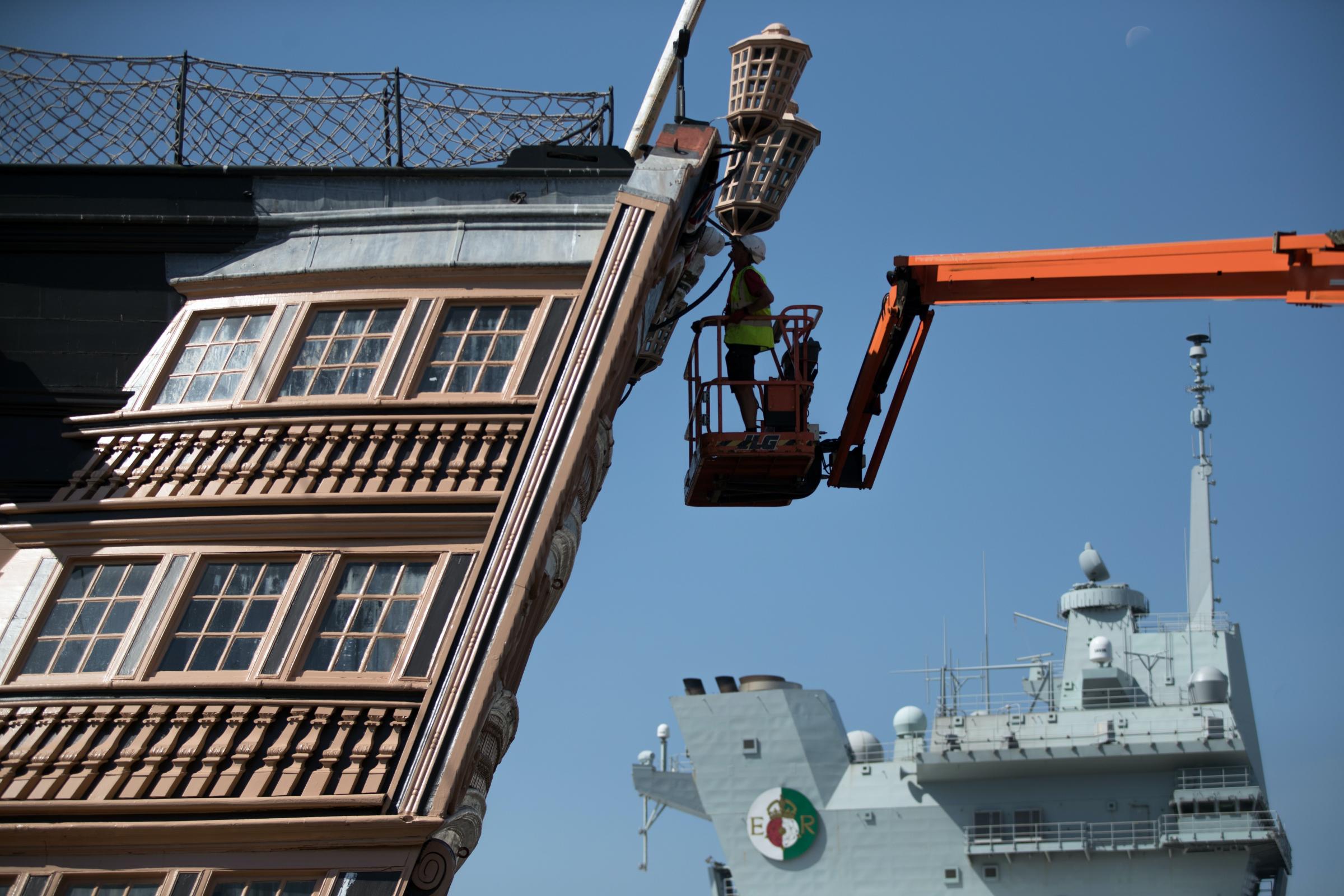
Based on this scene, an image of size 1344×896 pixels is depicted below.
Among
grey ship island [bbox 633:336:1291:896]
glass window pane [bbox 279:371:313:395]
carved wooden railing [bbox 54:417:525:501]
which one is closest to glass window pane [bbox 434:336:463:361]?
carved wooden railing [bbox 54:417:525:501]

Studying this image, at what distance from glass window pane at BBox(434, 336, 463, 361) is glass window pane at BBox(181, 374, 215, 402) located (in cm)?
216

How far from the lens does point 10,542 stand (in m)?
14.0

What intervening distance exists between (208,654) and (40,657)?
155 cm

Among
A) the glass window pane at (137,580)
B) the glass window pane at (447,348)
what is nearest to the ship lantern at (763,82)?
the glass window pane at (447,348)

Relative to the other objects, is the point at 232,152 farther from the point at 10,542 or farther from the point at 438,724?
the point at 438,724

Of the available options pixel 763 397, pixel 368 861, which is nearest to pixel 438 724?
pixel 368 861

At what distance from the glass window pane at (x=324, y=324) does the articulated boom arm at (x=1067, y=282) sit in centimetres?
759

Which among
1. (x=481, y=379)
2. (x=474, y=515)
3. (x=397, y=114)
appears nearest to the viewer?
(x=474, y=515)

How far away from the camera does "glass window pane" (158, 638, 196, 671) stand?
12844mm

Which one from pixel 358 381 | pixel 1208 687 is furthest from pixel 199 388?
pixel 1208 687

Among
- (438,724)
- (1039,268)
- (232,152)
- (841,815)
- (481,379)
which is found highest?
(841,815)

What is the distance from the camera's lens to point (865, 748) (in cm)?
5003

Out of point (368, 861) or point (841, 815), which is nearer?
point (368, 861)

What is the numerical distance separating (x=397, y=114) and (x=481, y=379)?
13.8 feet
